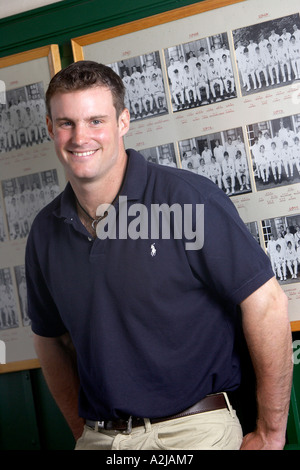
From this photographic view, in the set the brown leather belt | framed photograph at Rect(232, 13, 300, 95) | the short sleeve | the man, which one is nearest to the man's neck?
the man

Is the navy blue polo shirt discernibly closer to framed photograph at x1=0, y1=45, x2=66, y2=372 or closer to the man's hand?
the man's hand

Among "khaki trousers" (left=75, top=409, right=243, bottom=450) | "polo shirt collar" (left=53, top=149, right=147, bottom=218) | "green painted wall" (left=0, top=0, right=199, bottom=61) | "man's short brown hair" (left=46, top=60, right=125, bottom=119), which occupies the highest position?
"green painted wall" (left=0, top=0, right=199, bottom=61)

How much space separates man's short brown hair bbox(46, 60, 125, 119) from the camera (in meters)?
1.64

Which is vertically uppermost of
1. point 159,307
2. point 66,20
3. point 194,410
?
point 66,20

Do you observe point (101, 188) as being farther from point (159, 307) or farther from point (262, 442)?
point (262, 442)

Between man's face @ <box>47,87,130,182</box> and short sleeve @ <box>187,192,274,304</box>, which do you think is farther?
man's face @ <box>47,87,130,182</box>

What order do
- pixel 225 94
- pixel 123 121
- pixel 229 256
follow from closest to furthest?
pixel 229 256 → pixel 123 121 → pixel 225 94

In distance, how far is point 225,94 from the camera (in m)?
1.87

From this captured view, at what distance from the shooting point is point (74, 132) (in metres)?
1.66

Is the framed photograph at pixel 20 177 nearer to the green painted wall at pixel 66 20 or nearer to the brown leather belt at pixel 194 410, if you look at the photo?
the green painted wall at pixel 66 20

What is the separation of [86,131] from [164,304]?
1.82ft

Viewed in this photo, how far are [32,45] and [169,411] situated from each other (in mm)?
1398

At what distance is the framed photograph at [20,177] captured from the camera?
209 cm

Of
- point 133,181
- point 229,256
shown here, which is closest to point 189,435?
point 229,256
